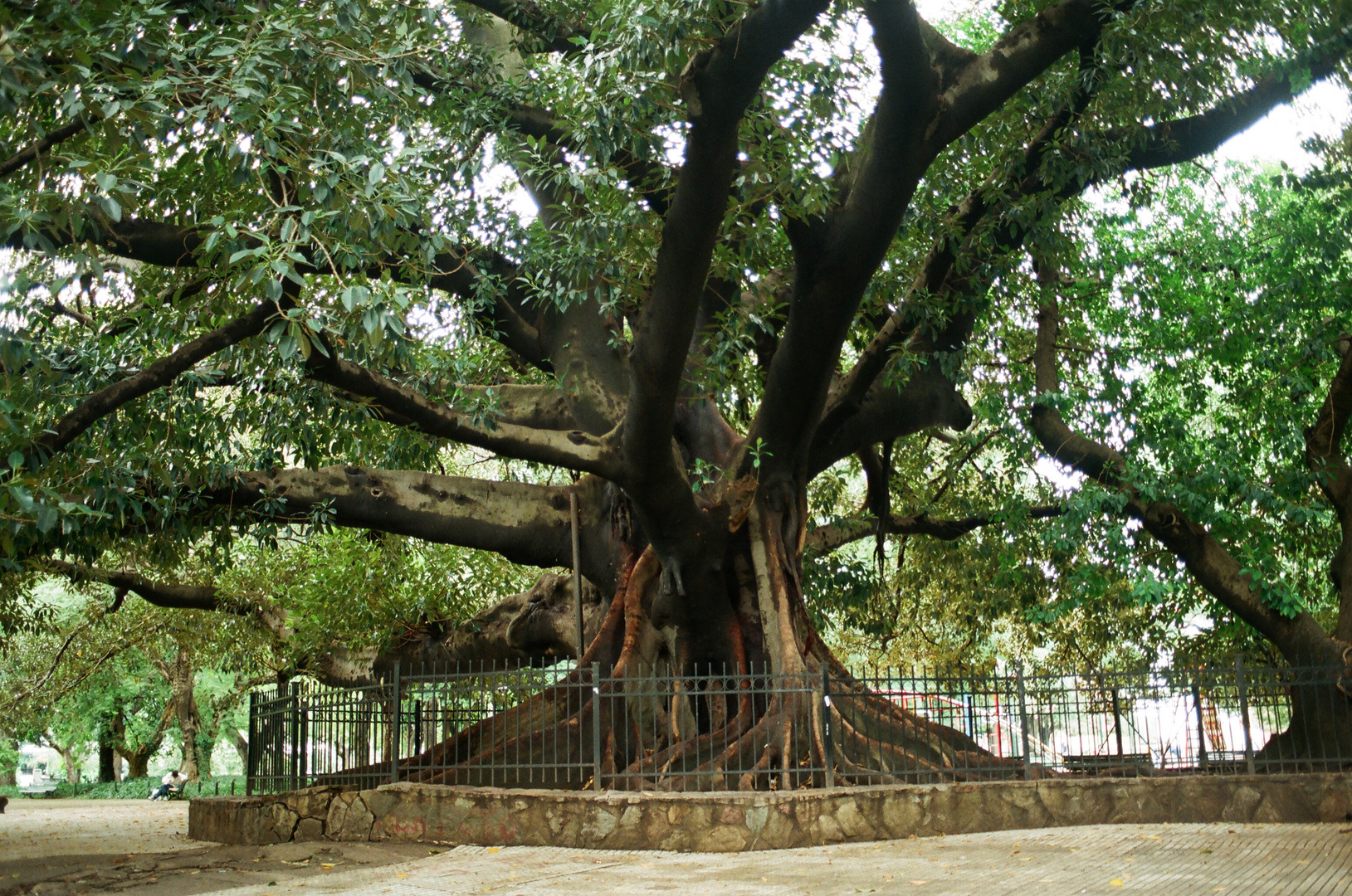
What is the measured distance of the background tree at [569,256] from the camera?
577cm

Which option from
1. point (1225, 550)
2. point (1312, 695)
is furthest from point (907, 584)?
point (1312, 695)

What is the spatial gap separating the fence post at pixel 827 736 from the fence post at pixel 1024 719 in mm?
1822

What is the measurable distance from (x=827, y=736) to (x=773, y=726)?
585 millimetres

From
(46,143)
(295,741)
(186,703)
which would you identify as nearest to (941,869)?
(46,143)

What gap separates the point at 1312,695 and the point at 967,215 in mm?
5965

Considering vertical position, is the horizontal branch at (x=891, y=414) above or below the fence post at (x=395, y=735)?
above

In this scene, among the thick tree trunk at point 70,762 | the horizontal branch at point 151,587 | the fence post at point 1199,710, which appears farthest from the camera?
the thick tree trunk at point 70,762

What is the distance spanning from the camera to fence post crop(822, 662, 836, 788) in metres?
9.09

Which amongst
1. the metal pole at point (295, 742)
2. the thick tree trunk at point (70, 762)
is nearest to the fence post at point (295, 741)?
the metal pole at point (295, 742)

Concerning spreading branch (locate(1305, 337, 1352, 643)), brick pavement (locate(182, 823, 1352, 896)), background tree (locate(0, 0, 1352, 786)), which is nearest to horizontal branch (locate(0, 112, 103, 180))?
background tree (locate(0, 0, 1352, 786))

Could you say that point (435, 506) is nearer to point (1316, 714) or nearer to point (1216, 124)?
point (1216, 124)

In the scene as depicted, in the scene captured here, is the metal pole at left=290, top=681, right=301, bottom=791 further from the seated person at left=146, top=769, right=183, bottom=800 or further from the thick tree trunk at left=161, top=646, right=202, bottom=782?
the seated person at left=146, top=769, right=183, bottom=800

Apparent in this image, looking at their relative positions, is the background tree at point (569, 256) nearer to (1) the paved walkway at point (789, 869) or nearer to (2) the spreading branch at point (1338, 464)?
(1) the paved walkway at point (789, 869)

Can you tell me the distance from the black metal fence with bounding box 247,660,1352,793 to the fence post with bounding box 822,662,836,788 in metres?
0.02
